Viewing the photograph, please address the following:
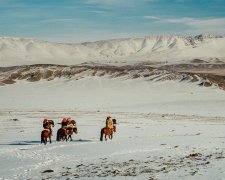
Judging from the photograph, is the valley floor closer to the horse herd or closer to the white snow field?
the white snow field

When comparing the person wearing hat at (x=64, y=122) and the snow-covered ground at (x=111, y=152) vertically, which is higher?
the person wearing hat at (x=64, y=122)

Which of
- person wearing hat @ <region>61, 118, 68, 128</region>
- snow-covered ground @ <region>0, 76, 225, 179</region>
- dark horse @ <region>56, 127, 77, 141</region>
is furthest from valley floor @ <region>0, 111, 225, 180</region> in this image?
person wearing hat @ <region>61, 118, 68, 128</region>

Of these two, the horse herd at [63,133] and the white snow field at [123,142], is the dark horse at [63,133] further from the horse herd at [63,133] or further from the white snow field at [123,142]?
the white snow field at [123,142]

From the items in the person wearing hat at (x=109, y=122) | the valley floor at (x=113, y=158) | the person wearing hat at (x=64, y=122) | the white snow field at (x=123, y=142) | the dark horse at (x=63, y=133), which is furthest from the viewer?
the person wearing hat at (x=64, y=122)

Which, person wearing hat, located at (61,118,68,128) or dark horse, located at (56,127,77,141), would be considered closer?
dark horse, located at (56,127,77,141)

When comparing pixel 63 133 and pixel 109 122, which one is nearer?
pixel 63 133

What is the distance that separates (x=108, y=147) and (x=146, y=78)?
8240 centimetres

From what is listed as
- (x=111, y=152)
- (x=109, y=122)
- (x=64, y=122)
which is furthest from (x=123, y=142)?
(x=64, y=122)

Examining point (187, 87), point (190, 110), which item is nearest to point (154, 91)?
point (187, 87)

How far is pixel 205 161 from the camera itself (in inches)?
717

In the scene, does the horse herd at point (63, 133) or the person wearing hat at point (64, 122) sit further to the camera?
the person wearing hat at point (64, 122)

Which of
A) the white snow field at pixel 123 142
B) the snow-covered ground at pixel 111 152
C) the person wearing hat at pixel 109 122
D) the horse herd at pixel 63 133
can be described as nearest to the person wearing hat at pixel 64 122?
the horse herd at pixel 63 133

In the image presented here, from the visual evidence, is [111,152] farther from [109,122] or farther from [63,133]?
[63,133]

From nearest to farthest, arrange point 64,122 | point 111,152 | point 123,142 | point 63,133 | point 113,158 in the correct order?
point 113,158 < point 111,152 < point 123,142 < point 63,133 < point 64,122
